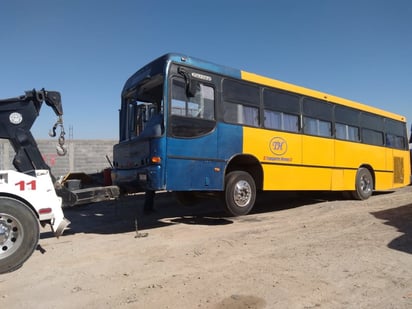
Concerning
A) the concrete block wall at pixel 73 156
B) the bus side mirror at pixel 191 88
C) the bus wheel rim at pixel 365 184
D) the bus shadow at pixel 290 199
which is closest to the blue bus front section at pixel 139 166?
the bus side mirror at pixel 191 88

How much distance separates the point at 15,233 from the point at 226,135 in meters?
4.25

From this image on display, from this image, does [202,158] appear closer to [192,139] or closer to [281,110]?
[192,139]

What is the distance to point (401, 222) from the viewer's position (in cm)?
673

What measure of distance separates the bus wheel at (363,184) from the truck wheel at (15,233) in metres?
9.31

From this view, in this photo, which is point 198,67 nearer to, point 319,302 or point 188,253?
point 188,253

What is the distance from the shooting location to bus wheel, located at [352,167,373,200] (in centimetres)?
1107

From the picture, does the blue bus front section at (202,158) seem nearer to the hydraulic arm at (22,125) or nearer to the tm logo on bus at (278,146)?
the tm logo on bus at (278,146)

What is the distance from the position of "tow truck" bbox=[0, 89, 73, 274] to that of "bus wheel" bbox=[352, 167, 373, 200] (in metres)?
8.49

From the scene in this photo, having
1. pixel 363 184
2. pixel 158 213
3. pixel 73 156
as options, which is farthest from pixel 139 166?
pixel 73 156

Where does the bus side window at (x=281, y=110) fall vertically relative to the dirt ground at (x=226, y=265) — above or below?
above

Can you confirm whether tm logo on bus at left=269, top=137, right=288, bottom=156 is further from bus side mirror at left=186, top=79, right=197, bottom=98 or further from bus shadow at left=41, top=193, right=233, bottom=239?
bus side mirror at left=186, top=79, right=197, bottom=98

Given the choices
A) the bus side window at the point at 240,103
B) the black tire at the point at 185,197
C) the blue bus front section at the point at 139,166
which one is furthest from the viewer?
the black tire at the point at 185,197

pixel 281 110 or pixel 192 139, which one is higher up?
pixel 281 110

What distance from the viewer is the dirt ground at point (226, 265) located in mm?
3615
